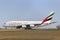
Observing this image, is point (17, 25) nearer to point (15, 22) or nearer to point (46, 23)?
point (15, 22)

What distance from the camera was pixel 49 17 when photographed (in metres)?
111

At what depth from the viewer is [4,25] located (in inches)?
4237

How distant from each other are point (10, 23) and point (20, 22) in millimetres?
4748

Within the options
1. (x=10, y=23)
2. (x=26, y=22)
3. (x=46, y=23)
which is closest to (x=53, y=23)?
(x=46, y=23)

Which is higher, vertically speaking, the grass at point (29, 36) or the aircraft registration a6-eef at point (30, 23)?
the aircraft registration a6-eef at point (30, 23)

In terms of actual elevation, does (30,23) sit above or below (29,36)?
above

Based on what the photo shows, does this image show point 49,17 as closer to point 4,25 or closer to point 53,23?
point 53,23

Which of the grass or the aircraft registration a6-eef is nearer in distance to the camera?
the grass

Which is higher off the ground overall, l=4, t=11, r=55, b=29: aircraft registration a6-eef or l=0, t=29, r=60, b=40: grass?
l=4, t=11, r=55, b=29: aircraft registration a6-eef

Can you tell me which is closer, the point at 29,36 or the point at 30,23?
the point at 29,36

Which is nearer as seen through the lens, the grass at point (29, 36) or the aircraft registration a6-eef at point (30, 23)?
the grass at point (29, 36)

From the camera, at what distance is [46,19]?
110m

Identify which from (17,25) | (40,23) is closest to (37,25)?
(40,23)

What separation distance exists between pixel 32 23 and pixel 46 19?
729cm
